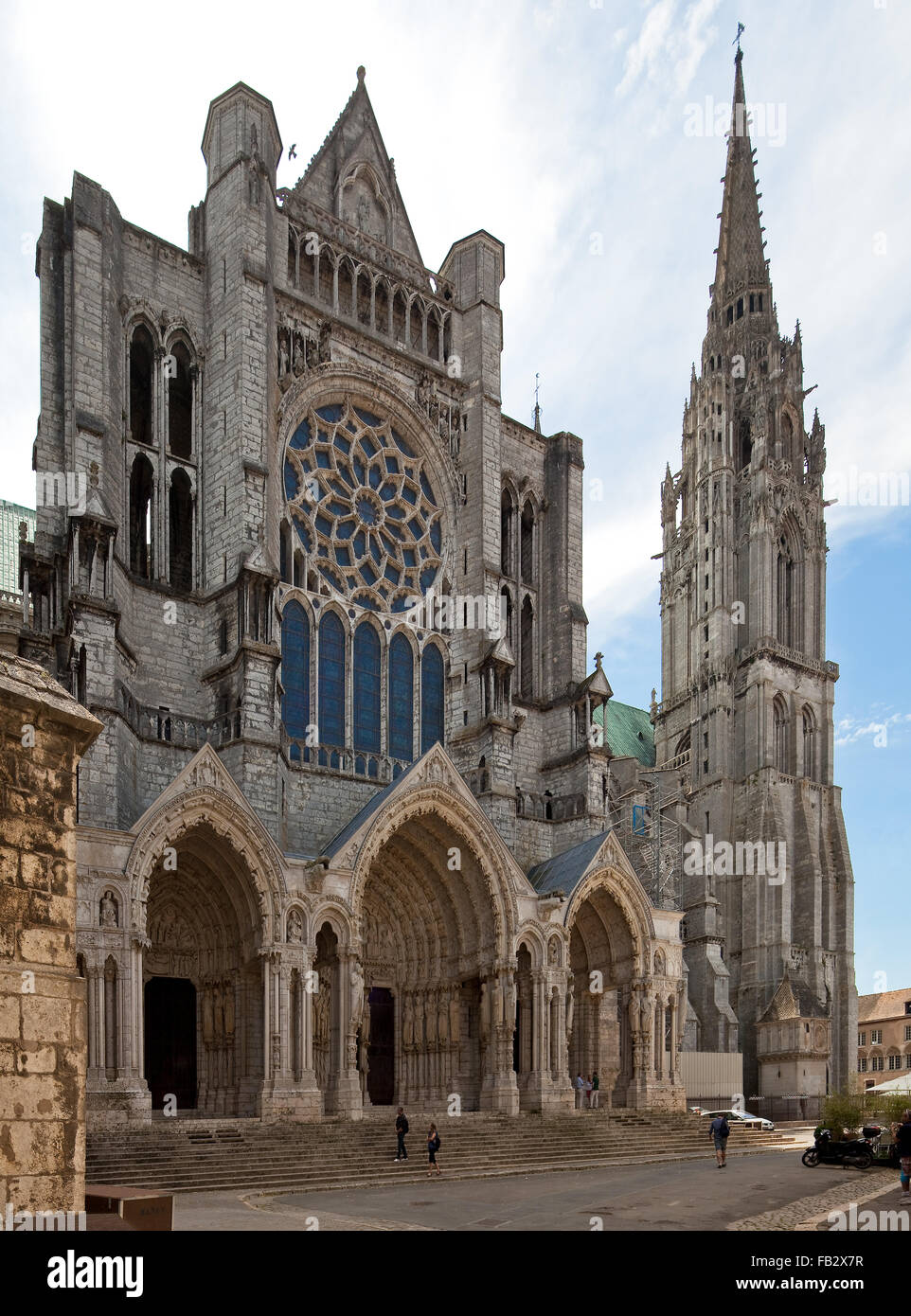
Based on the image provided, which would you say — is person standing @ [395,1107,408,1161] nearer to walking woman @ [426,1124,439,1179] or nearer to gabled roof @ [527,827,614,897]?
walking woman @ [426,1124,439,1179]

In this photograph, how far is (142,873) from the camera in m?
21.5

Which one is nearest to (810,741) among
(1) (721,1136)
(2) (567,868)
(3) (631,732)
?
(3) (631,732)

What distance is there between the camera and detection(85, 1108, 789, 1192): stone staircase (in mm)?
18781

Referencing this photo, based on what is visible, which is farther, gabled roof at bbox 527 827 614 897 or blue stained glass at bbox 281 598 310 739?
gabled roof at bbox 527 827 614 897

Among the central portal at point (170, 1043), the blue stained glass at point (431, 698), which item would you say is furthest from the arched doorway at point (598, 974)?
the central portal at point (170, 1043)

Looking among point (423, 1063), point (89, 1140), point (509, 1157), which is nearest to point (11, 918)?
point (89, 1140)

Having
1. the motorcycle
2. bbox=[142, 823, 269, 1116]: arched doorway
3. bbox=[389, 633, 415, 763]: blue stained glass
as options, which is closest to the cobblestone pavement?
the motorcycle

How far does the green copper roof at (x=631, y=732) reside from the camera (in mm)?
62844

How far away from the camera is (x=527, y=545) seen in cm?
3491

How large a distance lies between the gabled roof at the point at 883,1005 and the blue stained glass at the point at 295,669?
51.8 m

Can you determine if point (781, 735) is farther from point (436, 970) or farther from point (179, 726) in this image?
point (179, 726)

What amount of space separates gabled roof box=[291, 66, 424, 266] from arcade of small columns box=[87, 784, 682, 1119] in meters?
18.0

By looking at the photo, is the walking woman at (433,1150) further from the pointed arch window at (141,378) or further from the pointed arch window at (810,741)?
the pointed arch window at (810,741)
